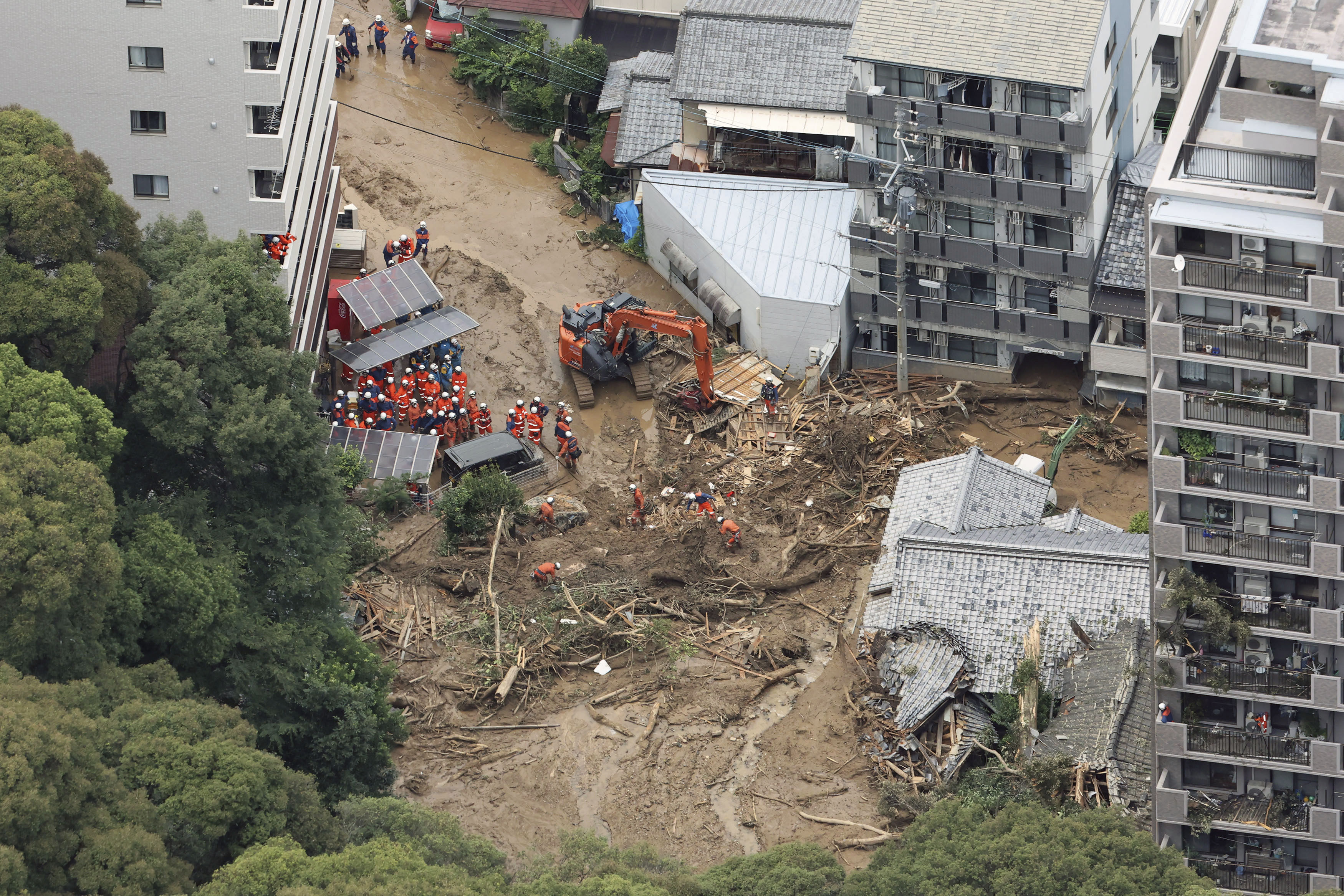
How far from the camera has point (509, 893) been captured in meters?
58.6

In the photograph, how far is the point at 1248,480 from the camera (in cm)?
5869

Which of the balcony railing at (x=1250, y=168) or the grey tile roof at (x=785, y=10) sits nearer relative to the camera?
the balcony railing at (x=1250, y=168)

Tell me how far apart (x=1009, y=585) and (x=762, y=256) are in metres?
22.4

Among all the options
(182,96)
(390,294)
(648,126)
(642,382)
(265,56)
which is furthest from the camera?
(648,126)

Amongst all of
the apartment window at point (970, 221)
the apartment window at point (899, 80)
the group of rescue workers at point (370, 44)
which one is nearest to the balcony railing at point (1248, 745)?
the apartment window at point (970, 221)

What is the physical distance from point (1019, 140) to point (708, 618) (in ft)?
68.3

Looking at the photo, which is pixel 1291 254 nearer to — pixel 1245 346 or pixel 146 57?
pixel 1245 346

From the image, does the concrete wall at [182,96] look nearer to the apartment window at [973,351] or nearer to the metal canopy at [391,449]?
the metal canopy at [391,449]

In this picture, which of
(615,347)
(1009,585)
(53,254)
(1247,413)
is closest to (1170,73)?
(615,347)

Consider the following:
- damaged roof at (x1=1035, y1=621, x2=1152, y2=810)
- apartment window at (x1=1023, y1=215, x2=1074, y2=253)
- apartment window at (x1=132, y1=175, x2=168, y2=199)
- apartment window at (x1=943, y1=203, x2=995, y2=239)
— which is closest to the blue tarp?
apartment window at (x1=943, y1=203, x2=995, y2=239)

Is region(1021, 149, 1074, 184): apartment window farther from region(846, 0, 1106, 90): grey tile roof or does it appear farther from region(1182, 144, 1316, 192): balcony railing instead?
region(1182, 144, 1316, 192): balcony railing

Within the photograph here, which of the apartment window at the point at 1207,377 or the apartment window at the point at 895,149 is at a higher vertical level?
the apartment window at the point at 1207,377

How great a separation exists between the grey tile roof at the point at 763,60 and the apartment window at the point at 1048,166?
12427 millimetres

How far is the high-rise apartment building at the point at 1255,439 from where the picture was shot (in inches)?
2215
